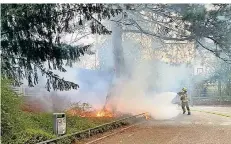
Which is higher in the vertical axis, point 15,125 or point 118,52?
point 118,52

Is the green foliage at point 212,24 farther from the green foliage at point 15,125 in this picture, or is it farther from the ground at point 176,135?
the green foliage at point 15,125

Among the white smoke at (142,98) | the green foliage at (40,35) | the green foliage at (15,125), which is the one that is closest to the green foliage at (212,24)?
the green foliage at (40,35)

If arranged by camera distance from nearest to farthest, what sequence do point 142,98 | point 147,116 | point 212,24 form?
point 212,24 < point 147,116 < point 142,98

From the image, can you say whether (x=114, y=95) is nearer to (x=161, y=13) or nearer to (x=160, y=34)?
(x=160, y=34)

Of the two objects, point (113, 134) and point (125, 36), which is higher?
point (125, 36)

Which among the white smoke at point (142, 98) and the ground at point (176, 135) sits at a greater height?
the white smoke at point (142, 98)

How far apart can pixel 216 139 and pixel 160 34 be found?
6.34m

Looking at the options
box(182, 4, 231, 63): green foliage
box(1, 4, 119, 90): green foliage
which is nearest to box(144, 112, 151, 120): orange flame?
box(182, 4, 231, 63): green foliage

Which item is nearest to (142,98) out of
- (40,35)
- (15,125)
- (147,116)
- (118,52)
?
(147,116)

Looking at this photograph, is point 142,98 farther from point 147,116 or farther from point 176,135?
point 176,135

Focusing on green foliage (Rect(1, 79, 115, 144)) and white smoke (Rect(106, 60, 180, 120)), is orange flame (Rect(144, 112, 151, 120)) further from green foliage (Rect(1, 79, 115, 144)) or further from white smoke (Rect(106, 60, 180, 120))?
green foliage (Rect(1, 79, 115, 144))

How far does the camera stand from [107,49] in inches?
698

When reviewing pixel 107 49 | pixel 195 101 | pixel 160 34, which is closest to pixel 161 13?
pixel 160 34

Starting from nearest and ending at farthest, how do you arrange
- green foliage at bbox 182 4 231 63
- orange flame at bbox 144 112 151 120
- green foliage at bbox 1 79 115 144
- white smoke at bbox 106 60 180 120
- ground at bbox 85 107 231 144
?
green foliage at bbox 1 79 115 144 → ground at bbox 85 107 231 144 → green foliage at bbox 182 4 231 63 → orange flame at bbox 144 112 151 120 → white smoke at bbox 106 60 180 120
